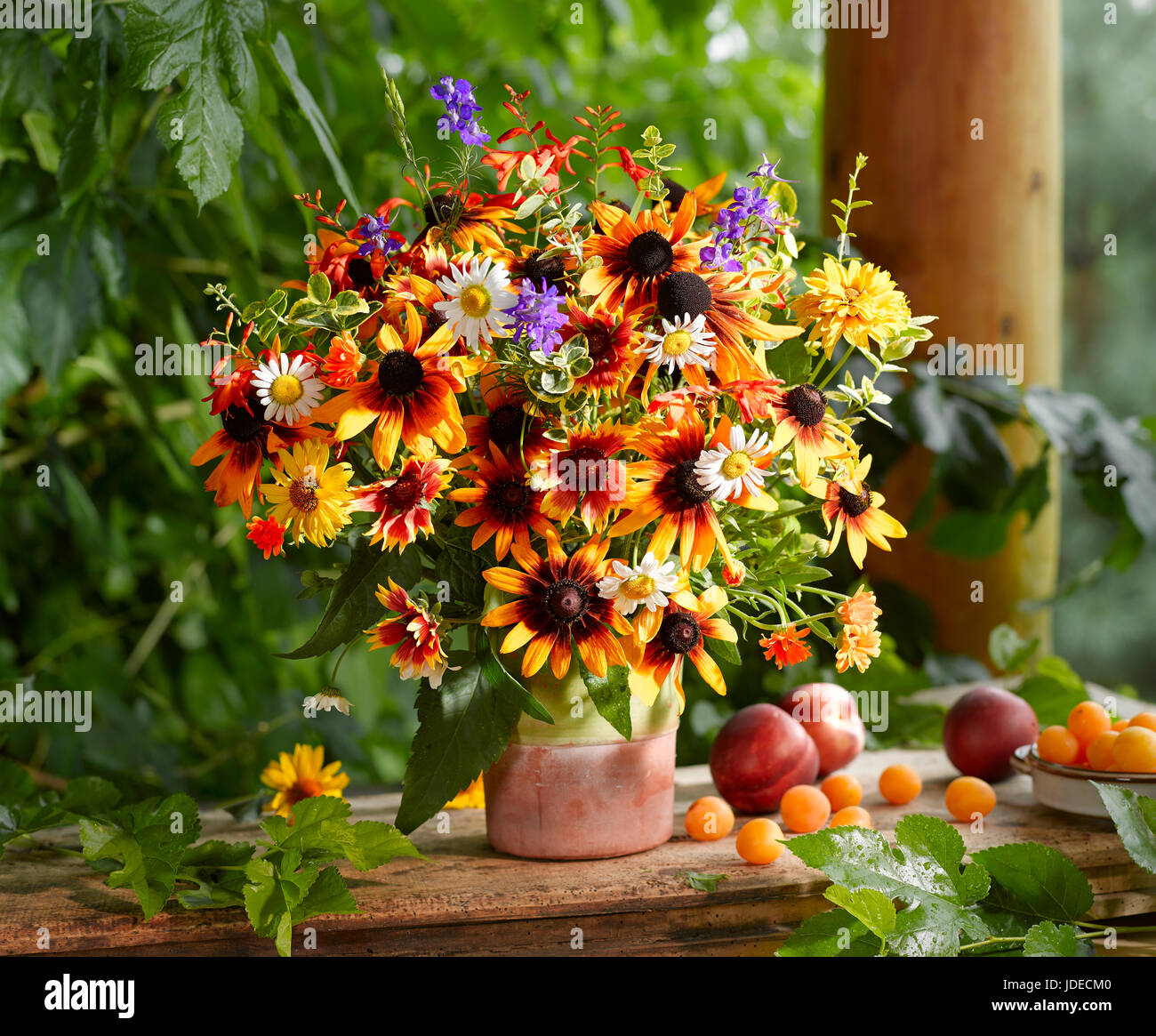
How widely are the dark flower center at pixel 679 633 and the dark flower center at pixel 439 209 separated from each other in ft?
0.88

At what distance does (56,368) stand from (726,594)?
0.63 m

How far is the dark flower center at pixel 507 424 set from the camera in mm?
580

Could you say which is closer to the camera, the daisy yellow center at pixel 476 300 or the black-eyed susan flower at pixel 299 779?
the daisy yellow center at pixel 476 300

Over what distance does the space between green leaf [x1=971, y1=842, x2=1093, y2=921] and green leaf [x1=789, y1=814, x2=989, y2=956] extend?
0.09 ft

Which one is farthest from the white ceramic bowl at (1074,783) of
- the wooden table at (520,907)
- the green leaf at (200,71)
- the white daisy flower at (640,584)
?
the green leaf at (200,71)

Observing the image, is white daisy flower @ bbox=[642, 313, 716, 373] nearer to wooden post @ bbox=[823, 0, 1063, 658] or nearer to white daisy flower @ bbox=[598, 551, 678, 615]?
white daisy flower @ bbox=[598, 551, 678, 615]

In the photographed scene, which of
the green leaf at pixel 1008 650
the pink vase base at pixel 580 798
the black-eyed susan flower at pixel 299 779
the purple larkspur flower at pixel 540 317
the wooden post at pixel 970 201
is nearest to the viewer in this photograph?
the purple larkspur flower at pixel 540 317

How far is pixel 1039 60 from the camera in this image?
1226 millimetres

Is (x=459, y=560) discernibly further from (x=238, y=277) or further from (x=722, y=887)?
(x=238, y=277)

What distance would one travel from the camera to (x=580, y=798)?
2.14 feet

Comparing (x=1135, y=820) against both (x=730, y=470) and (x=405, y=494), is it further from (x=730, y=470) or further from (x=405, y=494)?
(x=405, y=494)

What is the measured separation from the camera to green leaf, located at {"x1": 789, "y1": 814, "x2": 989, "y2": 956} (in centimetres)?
55

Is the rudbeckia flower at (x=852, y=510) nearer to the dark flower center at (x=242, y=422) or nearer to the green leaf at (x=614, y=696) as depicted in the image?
the green leaf at (x=614, y=696)

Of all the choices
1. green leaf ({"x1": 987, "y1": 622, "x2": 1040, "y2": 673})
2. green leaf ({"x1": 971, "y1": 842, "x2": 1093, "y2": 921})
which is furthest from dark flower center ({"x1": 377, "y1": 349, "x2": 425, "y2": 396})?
green leaf ({"x1": 987, "y1": 622, "x2": 1040, "y2": 673})
